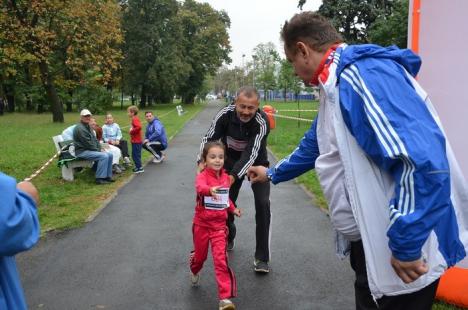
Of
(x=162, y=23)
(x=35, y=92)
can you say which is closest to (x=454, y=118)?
(x=35, y=92)

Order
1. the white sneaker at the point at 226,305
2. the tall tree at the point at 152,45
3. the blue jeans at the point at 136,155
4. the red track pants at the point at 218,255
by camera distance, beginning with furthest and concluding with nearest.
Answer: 1. the tall tree at the point at 152,45
2. the blue jeans at the point at 136,155
3. the red track pants at the point at 218,255
4. the white sneaker at the point at 226,305

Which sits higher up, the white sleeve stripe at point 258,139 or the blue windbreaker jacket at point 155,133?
the white sleeve stripe at point 258,139

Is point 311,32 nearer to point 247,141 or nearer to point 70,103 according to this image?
point 247,141

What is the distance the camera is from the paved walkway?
13.7 ft

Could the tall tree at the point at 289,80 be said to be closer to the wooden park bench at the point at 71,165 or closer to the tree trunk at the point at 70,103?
the wooden park bench at the point at 71,165

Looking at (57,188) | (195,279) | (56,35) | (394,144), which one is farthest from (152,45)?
(394,144)

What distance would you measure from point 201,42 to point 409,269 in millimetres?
66372

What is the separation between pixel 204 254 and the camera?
4254 mm

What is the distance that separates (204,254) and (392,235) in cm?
268

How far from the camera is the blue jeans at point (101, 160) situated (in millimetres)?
10141

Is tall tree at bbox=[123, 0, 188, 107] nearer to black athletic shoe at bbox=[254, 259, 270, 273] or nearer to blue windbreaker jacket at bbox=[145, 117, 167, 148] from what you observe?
blue windbreaker jacket at bbox=[145, 117, 167, 148]

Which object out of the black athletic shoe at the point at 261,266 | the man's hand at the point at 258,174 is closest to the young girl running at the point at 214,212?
the man's hand at the point at 258,174

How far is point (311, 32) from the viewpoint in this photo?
2.22 meters

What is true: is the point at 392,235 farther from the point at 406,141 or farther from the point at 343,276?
the point at 343,276
